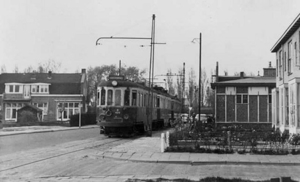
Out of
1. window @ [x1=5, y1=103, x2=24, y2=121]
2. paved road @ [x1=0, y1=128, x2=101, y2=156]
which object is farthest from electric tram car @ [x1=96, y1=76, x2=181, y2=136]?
window @ [x1=5, y1=103, x2=24, y2=121]

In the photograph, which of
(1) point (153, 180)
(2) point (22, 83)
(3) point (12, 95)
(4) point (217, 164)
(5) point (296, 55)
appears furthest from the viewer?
(2) point (22, 83)

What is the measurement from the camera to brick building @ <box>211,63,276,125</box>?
3200cm

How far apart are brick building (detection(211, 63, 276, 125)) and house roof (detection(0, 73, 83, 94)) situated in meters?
29.2

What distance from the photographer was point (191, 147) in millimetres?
14141

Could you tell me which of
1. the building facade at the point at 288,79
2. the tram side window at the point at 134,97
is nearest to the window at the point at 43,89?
the tram side window at the point at 134,97

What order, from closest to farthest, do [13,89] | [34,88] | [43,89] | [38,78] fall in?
[13,89] < [34,88] < [43,89] < [38,78]

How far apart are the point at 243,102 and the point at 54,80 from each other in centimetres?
3346

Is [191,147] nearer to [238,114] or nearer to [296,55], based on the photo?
[296,55]

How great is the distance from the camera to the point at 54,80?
57.2m

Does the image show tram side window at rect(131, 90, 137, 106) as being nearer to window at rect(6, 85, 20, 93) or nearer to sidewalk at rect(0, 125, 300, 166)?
sidewalk at rect(0, 125, 300, 166)

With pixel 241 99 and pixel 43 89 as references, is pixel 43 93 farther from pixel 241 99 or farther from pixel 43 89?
pixel 241 99

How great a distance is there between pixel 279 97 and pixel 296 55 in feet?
13.7

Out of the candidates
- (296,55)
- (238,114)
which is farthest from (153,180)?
(238,114)

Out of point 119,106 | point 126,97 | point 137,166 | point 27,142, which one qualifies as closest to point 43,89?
point 27,142
